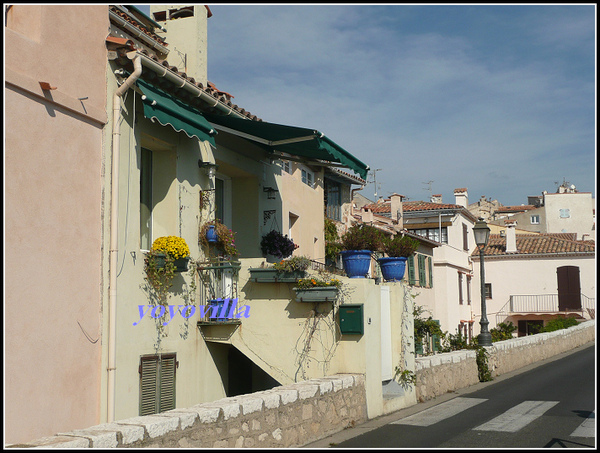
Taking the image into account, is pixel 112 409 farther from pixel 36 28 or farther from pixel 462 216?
pixel 462 216

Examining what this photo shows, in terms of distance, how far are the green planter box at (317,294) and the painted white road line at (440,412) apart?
2.15 m

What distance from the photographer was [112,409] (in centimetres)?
836

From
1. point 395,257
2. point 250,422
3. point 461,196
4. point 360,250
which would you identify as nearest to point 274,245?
point 360,250

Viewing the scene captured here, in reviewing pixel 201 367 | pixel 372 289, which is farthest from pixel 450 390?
pixel 201 367

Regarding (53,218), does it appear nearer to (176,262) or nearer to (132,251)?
(132,251)

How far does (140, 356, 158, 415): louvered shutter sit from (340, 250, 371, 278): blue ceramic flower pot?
143 inches

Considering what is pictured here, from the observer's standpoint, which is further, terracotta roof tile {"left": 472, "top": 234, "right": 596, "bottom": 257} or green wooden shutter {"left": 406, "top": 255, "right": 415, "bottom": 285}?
terracotta roof tile {"left": 472, "top": 234, "right": 596, "bottom": 257}

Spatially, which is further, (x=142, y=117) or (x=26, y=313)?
(x=142, y=117)

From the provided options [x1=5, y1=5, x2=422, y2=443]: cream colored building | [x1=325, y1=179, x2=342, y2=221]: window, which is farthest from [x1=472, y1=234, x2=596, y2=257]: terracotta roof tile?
[x1=5, y1=5, x2=422, y2=443]: cream colored building

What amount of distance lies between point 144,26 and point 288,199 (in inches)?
203

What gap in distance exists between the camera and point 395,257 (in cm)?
1208

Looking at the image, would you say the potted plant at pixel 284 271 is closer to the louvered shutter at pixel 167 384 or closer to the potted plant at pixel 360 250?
the potted plant at pixel 360 250

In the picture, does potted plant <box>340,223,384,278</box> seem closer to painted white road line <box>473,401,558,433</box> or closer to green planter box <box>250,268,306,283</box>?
green planter box <box>250,268,306,283</box>

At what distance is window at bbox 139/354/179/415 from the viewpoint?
915 cm
